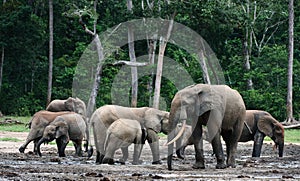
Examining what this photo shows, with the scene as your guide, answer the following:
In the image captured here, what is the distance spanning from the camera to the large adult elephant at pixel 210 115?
1512 cm

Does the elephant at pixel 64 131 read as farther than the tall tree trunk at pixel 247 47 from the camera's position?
No

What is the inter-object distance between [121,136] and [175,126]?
2.52 metres

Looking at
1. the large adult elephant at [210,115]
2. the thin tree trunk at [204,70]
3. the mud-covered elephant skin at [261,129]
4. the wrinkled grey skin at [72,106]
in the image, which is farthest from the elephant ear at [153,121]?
the thin tree trunk at [204,70]

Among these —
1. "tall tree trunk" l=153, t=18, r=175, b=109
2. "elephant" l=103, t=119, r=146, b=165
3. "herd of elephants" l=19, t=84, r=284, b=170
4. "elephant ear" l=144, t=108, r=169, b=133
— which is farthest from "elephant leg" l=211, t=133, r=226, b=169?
"tall tree trunk" l=153, t=18, r=175, b=109

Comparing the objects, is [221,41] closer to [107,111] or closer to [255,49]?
[255,49]

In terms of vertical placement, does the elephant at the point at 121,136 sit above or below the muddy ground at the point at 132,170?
above

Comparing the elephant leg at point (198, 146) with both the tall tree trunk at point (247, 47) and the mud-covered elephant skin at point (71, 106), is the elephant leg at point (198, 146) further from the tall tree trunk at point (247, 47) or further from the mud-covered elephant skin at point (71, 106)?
the tall tree trunk at point (247, 47)

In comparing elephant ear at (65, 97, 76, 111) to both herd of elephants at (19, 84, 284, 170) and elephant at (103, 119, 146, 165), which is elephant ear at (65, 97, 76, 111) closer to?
herd of elephants at (19, 84, 284, 170)

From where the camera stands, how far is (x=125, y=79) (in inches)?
1786

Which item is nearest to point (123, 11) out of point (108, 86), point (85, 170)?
point (108, 86)

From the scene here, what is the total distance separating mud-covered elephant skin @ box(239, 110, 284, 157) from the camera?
68.8 feet

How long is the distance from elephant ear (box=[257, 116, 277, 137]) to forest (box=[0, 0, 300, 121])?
17633 millimetres

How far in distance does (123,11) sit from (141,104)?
5.22 m

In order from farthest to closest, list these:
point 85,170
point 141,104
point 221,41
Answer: point 221,41
point 141,104
point 85,170
